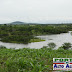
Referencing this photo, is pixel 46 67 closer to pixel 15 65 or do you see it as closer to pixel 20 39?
pixel 15 65

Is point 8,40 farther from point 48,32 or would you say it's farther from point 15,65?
point 15,65

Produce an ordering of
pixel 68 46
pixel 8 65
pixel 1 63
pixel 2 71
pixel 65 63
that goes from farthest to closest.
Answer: pixel 68 46 → pixel 1 63 → pixel 8 65 → pixel 2 71 → pixel 65 63

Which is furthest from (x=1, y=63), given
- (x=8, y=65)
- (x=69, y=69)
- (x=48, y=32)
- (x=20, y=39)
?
(x=48, y=32)

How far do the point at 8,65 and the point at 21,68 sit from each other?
0.51m

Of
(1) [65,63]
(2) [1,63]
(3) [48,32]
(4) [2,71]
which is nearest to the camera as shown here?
(1) [65,63]

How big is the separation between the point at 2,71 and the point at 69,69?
2.22 meters

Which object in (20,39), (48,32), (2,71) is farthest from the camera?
(48,32)

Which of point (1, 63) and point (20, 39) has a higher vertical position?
point (1, 63)

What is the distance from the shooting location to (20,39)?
48250 mm

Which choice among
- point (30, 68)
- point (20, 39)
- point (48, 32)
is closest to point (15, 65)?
point (30, 68)

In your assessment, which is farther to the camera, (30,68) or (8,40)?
(8,40)

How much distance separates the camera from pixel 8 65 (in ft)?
12.9

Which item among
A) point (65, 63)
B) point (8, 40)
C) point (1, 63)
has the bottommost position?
point (8, 40)

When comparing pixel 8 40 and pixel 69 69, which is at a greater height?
pixel 69 69
